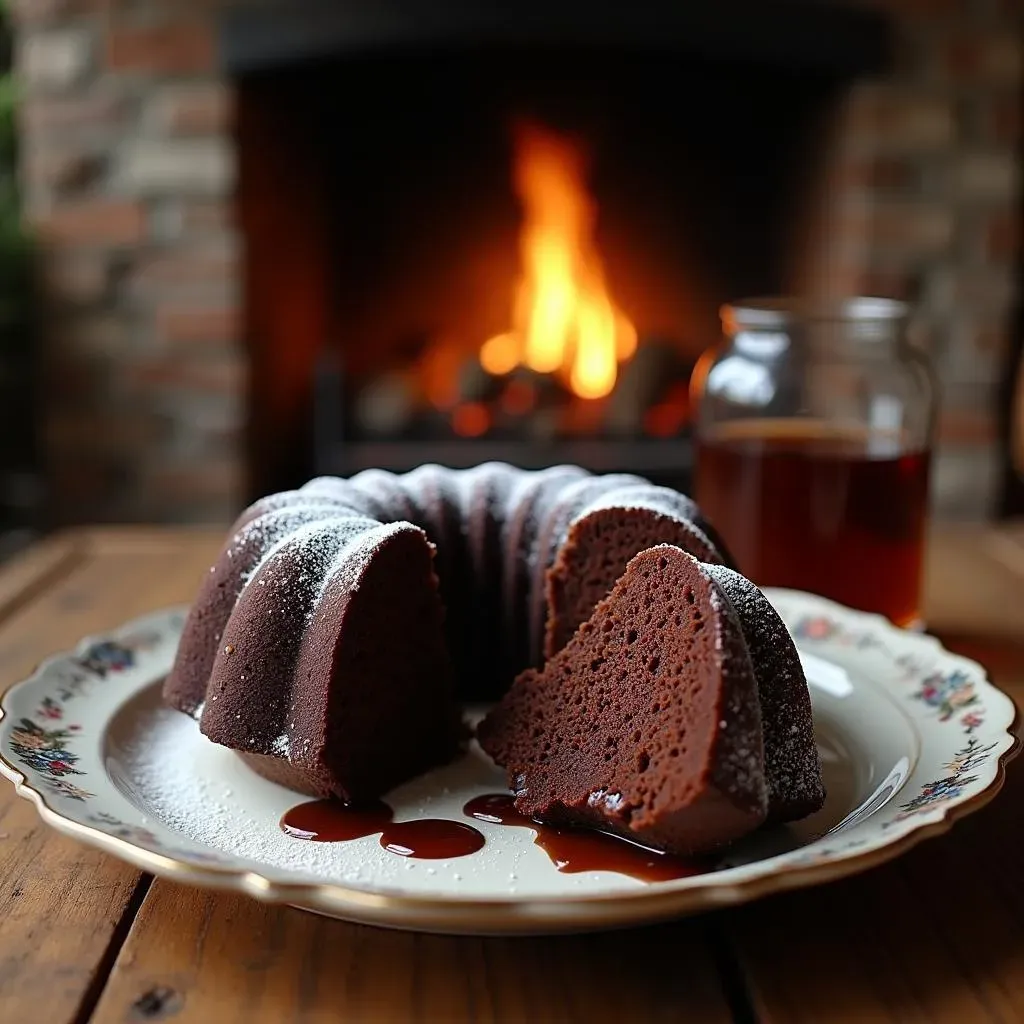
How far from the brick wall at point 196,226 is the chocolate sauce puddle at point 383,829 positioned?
2151 millimetres

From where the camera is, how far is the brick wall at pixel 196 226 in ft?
9.80

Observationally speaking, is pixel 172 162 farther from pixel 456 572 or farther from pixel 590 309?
pixel 456 572

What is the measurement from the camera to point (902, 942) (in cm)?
87

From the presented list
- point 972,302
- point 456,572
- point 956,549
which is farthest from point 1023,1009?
point 972,302

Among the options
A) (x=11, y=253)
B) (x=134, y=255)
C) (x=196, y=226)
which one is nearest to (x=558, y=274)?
(x=196, y=226)

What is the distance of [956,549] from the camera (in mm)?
2076

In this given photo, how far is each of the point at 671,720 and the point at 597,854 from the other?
0.40 feet

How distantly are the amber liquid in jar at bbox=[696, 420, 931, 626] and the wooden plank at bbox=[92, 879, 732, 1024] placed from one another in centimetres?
77

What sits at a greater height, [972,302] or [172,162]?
[172,162]

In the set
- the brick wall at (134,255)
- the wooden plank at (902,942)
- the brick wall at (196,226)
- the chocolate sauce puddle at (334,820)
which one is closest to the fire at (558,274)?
the brick wall at (196,226)

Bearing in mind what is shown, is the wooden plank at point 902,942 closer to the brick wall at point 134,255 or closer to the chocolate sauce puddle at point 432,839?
the chocolate sauce puddle at point 432,839

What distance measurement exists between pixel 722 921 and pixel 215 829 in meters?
0.41

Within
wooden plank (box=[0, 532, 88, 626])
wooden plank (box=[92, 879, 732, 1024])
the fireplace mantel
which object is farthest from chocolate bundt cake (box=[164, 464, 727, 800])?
the fireplace mantel

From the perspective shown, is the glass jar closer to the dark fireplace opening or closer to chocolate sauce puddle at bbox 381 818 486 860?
chocolate sauce puddle at bbox 381 818 486 860
